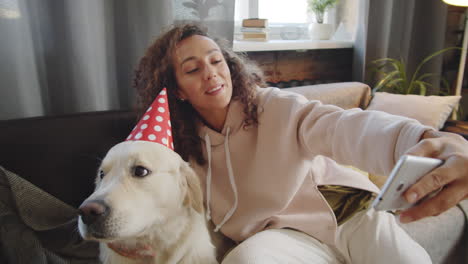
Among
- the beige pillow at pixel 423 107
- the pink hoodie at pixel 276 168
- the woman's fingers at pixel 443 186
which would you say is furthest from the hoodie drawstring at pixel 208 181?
the beige pillow at pixel 423 107

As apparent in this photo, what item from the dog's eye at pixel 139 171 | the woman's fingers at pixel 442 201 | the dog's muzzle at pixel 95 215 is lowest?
the dog's muzzle at pixel 95 215

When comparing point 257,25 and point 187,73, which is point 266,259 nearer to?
point 187,73

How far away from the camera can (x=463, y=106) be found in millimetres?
3131

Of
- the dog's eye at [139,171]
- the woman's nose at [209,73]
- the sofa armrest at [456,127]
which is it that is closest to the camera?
the dog's eye at [139,171]

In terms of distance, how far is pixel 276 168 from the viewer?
105cm

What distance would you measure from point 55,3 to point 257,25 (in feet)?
3.70

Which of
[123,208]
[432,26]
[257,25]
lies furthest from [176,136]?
[432,26]

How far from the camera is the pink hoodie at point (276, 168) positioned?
94 cm

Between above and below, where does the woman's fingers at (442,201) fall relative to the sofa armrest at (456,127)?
above

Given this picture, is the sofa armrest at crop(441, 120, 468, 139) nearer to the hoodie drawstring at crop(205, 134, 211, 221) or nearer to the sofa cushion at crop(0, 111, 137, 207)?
the hoodie drawstring at crop(205, 134, 211, 221)

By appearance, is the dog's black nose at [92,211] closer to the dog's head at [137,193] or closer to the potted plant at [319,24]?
the dog's head at [137,193]

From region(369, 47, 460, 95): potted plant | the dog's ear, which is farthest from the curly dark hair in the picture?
region(369, 47, 460, 95): potted plant

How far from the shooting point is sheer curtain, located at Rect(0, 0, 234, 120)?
114 centimetres

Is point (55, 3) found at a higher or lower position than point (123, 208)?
higher
